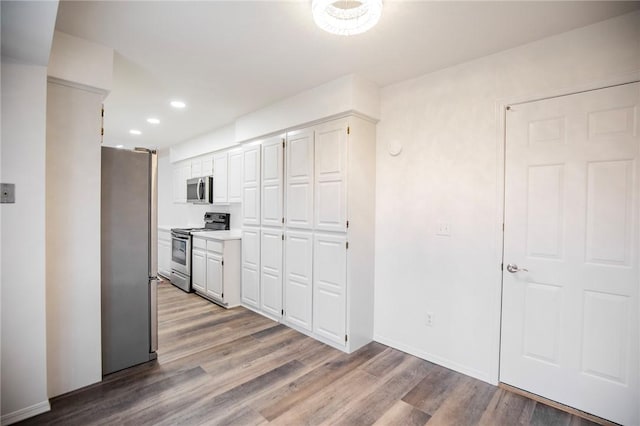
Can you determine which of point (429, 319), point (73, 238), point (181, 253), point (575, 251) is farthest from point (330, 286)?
point (181, 253)

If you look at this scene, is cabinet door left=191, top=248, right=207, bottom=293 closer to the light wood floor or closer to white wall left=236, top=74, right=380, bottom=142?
the light wood floor

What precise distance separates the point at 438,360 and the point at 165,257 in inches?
186

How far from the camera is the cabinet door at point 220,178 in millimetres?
4629

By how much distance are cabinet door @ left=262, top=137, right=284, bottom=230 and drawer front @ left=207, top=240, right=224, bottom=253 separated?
2.55 ft

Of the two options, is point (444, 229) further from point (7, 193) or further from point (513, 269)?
point (7, 193)

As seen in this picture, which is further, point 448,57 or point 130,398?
point 448,57

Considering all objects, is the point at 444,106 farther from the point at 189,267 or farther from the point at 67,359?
the point at 189,267

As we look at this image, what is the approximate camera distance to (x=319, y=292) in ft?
10.1

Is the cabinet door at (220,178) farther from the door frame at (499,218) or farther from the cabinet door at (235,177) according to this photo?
the door frame at (499,218)

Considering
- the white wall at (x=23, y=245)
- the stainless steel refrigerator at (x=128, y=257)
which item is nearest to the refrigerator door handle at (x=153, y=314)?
the stainless steel refrigerator at (x=128, y=257)

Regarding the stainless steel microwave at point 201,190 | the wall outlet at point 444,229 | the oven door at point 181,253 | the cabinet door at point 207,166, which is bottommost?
the oven door at point 181,253

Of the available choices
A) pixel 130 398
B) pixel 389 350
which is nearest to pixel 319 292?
pixel 389 350

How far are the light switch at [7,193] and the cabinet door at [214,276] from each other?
Answer: 2370 mm

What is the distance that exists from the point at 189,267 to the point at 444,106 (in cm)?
407
